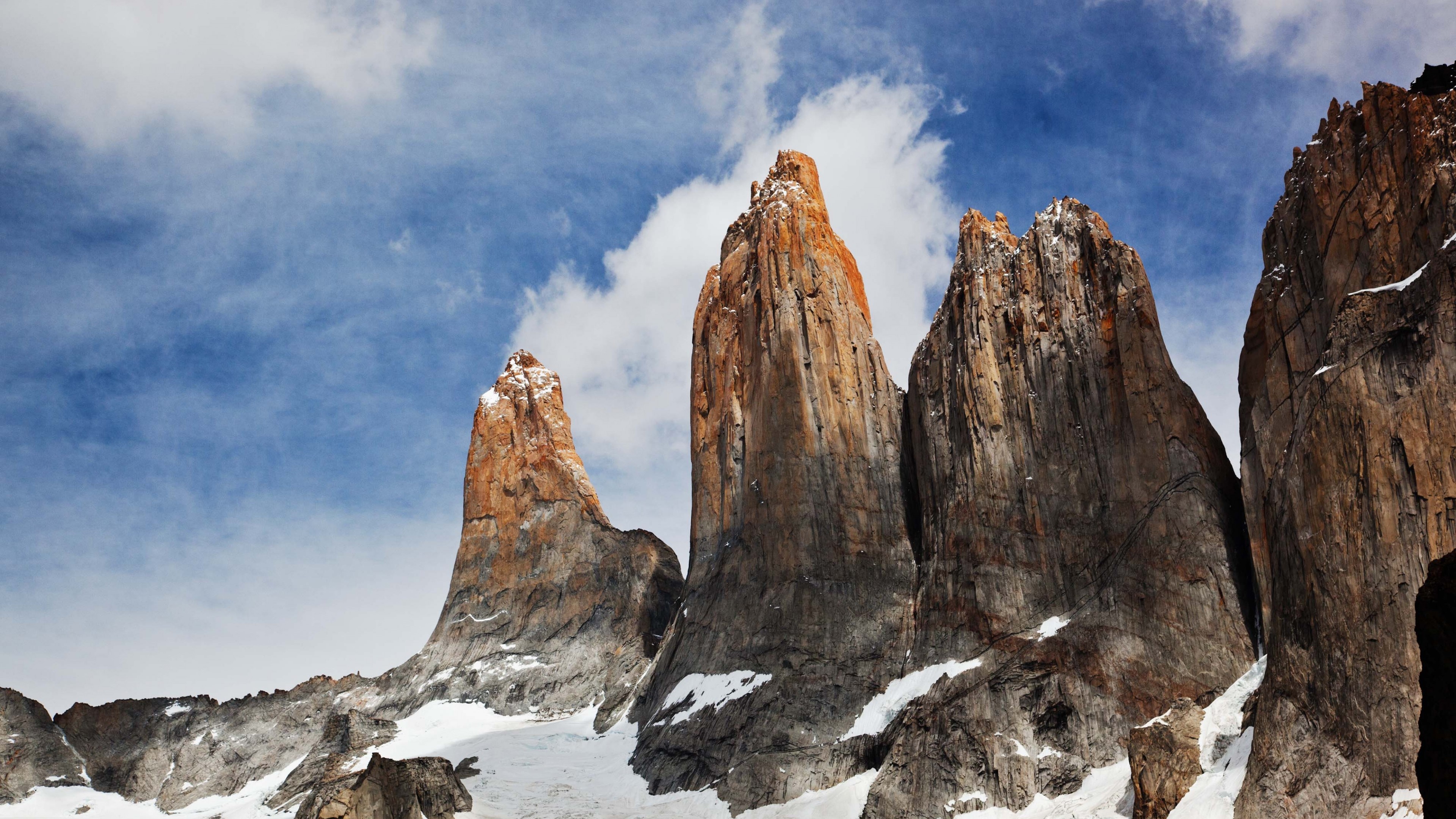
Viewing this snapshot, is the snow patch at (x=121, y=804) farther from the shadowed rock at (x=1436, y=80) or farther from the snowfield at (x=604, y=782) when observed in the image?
the shadowed rock at (x=1436, y=80)

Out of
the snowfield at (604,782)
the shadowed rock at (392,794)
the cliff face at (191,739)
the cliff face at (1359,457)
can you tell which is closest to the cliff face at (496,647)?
the cliff face at (191,739)

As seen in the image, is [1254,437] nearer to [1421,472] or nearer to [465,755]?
[1421,472]

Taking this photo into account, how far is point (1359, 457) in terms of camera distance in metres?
32.6

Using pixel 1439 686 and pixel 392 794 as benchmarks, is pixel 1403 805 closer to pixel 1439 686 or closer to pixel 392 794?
pixel 1439 686

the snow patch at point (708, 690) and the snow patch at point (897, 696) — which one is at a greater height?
the snow patch at point (708, 690)

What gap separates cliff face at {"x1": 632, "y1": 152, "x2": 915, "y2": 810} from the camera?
5475cm

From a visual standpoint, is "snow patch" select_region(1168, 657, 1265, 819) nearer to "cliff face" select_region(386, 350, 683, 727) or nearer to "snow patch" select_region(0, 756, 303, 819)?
"cliff face" select_region(386, 350, 683, 727)

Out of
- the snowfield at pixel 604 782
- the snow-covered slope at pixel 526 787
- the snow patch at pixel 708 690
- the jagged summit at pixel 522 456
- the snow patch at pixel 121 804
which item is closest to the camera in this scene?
the snowfield at pixel 604 782

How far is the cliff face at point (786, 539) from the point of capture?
5475 cm

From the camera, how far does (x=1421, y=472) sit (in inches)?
1226

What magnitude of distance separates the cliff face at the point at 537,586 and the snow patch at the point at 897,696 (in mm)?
24974

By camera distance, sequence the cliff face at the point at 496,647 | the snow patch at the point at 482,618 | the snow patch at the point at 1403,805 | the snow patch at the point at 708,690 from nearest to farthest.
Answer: the snow patch at the point at 1403,805
the snow patch at the point at 708,690
the cliff face at the point at 496,647
the snow patch at the point at 482,618

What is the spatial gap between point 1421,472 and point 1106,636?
16633 mm

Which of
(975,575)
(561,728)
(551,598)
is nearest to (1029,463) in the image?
(975,575)
